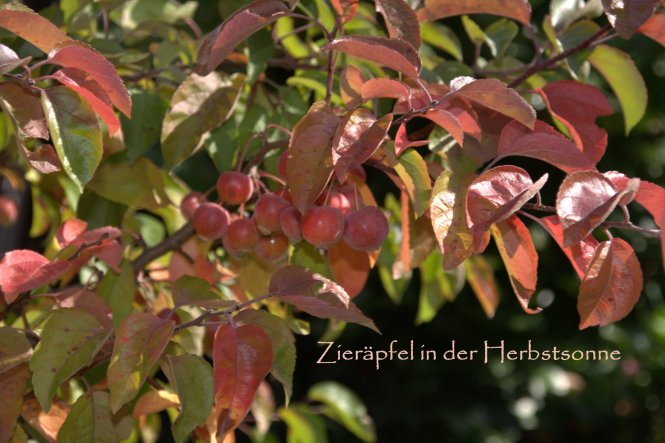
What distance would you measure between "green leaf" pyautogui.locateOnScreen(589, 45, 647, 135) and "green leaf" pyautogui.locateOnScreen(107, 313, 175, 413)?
633mm

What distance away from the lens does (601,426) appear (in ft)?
10.7

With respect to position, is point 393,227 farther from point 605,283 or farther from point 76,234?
point 605,283

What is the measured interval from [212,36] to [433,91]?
0.23 metres

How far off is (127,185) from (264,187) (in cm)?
22

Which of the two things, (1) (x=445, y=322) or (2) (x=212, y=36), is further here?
(1) (x=445, y=322)

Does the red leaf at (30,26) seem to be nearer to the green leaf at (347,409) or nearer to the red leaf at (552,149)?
the red leaf at (552,149)

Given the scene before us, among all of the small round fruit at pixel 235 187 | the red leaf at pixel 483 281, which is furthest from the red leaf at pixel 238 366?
the red leaf at pixel 483 281

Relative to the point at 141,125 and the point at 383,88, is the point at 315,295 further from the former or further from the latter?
the point at 141,125

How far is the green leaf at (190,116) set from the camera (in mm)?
1000

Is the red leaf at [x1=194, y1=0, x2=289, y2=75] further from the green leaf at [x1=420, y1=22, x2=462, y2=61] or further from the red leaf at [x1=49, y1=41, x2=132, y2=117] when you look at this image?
the green leaf at [x1=420, y1=22, x2=462, y2=61]

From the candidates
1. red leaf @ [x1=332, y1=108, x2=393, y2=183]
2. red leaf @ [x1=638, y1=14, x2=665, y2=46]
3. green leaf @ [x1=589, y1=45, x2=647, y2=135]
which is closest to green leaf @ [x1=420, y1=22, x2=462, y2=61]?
green leaf @ [x1=589, y1=45, x2=647, y2=135]

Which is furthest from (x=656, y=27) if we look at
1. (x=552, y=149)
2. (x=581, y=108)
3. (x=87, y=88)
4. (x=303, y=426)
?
(x=303, y=426)

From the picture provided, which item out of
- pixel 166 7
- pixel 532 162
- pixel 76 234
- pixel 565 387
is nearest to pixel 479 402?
pixel 565 387

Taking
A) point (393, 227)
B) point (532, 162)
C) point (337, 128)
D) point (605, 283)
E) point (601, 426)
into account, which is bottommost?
point (601, 426)
